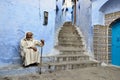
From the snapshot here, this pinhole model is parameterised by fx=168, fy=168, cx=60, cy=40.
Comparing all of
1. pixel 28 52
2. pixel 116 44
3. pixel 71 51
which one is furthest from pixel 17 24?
pixel 116 44

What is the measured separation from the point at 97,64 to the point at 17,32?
3.08 meters

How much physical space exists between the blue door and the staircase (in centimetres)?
72

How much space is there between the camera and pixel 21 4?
16.7ft

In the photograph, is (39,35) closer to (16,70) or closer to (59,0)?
(16,70)

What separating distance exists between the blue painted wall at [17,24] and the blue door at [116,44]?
253 cm

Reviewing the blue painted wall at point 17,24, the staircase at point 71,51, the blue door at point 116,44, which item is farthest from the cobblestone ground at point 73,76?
the blue door at point 116,44

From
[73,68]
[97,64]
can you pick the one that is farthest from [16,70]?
[97,64]

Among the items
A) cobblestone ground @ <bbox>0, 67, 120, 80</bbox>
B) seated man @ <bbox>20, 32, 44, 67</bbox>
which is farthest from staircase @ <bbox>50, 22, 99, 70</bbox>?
seated man @ <bbox>20, 32, 44, 67</bbox>

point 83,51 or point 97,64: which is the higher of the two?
point 83,51

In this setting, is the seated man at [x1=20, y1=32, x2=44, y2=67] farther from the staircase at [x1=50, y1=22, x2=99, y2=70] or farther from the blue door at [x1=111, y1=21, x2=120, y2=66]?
the blue door at [x1=111, y1=21, x2=120, y2=66]

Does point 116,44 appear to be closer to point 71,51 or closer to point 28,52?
point 71,51

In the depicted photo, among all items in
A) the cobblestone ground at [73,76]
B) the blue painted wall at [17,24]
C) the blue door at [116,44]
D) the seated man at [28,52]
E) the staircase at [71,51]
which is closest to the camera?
the cobblestone ground at [73,76]

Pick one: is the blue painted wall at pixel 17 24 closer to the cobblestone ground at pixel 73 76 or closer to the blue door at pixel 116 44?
the cobblestone ground at pixel 73 76

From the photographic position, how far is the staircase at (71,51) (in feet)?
18.0
